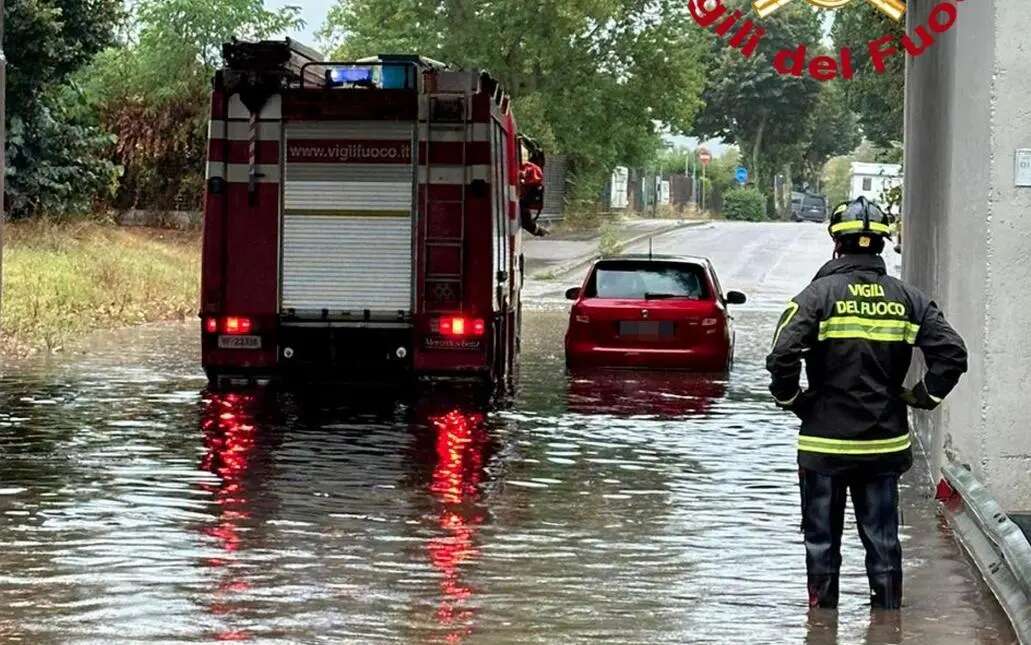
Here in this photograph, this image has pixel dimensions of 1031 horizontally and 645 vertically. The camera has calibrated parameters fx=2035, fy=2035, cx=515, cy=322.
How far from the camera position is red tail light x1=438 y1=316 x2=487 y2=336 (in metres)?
17.2

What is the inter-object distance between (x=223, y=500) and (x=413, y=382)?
602 cm

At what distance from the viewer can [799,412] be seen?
8.38 metres

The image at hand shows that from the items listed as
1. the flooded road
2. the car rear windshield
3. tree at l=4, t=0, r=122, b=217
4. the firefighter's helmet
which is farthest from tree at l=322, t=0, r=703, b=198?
the firefighter's helmet

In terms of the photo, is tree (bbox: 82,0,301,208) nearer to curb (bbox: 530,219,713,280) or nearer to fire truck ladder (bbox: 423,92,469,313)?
curb (bbox: 530,219,713,280)

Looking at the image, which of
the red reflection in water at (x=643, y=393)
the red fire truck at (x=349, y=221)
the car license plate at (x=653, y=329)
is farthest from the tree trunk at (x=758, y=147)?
the red fire truck at (x=349, y=221)

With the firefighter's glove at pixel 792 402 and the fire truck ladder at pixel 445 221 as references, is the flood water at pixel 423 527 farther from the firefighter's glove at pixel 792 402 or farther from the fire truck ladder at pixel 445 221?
the fire truck ladder at pixel 445 221

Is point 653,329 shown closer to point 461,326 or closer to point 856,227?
point 461,326

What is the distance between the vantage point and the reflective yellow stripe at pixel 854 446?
827 centimetres

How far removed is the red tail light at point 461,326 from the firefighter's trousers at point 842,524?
28.8 feet

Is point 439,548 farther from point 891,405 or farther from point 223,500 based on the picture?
point 891,405

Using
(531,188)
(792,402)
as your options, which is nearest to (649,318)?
(531,188)

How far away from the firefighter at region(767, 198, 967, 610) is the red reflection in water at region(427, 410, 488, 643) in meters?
1.62

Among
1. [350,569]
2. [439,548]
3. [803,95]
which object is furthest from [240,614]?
[803,95]

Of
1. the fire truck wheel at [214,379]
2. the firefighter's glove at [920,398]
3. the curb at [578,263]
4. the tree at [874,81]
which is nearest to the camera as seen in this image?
the firefighter's glove at [920,398]
